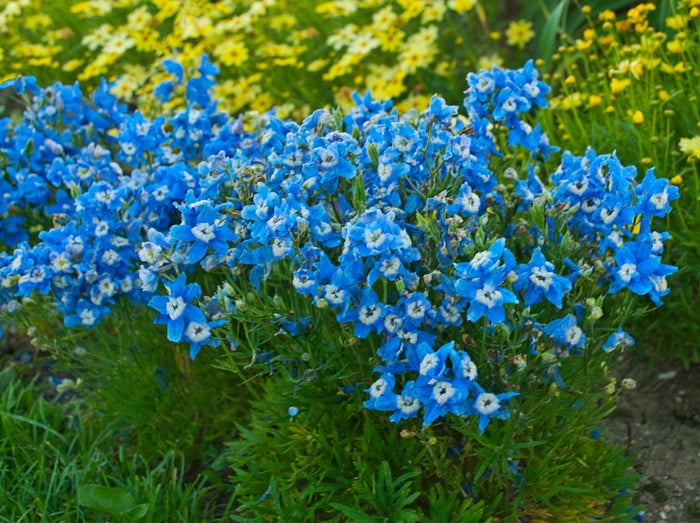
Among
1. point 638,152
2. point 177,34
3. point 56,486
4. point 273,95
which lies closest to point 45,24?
point 177,34

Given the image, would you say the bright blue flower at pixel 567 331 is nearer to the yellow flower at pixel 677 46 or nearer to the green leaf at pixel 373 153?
the green leaf at pixel 373 153

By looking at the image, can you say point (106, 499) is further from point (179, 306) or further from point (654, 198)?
point (654, 198)

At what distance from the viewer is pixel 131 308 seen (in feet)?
10.2

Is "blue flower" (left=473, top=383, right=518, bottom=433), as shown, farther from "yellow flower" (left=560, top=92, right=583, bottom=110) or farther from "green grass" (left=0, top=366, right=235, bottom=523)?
"yellow flower" (left=560, top=92, right=583, bottom=110)

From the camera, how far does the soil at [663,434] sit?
2711 mm

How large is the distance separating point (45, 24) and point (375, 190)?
4310 mm

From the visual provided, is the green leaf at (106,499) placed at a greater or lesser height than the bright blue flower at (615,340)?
lesser

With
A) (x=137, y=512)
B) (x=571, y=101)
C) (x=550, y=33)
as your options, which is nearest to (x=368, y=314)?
(x=137, y=512)

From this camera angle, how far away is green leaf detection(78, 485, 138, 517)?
2.57 m

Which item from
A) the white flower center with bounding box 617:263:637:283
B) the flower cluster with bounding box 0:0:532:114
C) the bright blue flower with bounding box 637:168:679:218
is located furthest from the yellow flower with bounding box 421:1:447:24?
the white flower center with bounding box 617:263:637:283

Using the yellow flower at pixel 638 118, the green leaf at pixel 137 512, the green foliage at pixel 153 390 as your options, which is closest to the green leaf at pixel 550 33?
the yellow flower at pixel 638 118

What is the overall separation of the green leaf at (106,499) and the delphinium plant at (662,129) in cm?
188

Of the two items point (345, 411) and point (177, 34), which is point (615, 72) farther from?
point (177, 34)

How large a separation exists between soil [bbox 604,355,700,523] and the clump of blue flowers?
0.45 metres
